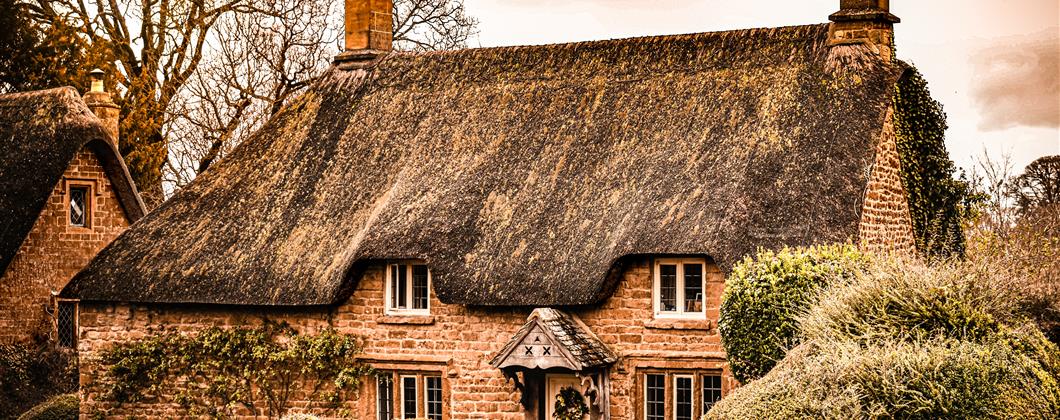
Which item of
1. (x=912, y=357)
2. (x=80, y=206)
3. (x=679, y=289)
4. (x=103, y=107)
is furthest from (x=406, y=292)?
(x=103, y=107)

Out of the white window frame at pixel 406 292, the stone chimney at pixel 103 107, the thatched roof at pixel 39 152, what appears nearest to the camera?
the white window frame at pixel 406 292

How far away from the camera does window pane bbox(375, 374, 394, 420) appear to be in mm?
24391

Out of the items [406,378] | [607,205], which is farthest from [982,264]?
[406,378]

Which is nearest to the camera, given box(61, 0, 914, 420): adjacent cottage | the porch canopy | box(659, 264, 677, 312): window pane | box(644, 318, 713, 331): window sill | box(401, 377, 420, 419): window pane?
the porch canopy

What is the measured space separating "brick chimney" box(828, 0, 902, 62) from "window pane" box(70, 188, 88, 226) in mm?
16717

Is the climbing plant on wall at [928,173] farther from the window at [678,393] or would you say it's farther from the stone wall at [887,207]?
the window at [678,393]

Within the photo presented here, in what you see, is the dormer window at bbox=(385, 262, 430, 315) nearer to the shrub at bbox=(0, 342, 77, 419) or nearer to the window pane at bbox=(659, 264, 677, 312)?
the window pane at bbox=(659, 264, 677, 312)

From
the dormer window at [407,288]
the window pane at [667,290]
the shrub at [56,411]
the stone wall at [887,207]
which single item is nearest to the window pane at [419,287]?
the dormer window at [407,288]

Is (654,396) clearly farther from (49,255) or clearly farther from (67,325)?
(67,325)

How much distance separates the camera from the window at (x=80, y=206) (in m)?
32.2

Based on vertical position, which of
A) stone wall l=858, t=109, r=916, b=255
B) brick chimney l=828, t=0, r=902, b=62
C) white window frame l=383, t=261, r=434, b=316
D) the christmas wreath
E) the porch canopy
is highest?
brick chimney l=828, t=0, r=902, b=62

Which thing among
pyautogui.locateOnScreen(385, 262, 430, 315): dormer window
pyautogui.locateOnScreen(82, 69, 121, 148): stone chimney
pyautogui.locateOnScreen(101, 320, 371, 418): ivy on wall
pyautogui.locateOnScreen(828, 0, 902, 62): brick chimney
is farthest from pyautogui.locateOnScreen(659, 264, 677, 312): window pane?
pyautogui.locateOnScreen(82, 69, 121, 148): stone chimney

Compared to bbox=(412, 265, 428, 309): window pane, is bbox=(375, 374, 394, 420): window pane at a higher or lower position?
lower

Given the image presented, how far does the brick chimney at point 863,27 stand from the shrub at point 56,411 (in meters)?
14.6
